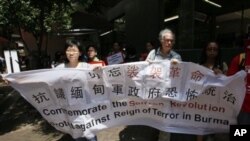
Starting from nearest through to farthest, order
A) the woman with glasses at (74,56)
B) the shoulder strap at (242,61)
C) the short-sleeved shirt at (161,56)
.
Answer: the shoulder strap at (242,61) → the woman with glasses at (74,56) → the short-sleeved shirt at (161,56)

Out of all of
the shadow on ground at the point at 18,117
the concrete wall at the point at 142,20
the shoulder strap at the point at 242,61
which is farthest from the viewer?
the concrete wall at the point at 142,20

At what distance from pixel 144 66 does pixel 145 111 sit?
2.03 ft

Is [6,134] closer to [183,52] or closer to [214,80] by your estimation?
[183,52]

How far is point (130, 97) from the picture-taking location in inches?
232

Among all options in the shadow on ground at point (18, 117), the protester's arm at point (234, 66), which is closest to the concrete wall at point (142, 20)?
the shadow on ground at point (18, 117)

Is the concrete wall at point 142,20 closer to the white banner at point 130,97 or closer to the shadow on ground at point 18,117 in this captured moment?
the shadow on ground at point 18,117

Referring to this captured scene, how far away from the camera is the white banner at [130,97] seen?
224 inches

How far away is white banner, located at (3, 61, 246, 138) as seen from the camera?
5.69m

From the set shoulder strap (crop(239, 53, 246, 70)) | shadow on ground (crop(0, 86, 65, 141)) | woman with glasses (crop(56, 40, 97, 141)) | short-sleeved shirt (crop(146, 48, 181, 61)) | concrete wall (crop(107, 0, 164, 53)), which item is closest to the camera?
shoulder strap (crop(239, 53, 246, 70))

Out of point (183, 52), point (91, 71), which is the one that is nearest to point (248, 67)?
point (91, 71)

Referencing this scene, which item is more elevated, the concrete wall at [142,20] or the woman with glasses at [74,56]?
the concrete wall at [142,20]

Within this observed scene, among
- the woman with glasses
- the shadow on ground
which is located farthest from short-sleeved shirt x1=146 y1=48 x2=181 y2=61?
the shadow on ground

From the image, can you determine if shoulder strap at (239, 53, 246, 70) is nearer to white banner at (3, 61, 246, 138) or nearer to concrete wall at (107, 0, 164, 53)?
white banner at (3, 61, 246, 138)

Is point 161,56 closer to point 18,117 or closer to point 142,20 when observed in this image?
point 18,117
